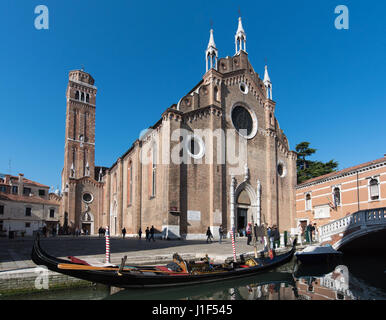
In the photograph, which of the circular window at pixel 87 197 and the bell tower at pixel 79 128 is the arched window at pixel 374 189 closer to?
the circular window at pixel 87 197

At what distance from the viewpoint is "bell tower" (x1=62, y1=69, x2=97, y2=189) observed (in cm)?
4767

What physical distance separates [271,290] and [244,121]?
20.5 m

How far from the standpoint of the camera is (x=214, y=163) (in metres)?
23.8

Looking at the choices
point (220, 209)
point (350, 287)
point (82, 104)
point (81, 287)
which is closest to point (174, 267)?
point (81, 287)

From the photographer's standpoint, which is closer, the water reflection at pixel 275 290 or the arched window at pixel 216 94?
the water reflection at pixel 275 290

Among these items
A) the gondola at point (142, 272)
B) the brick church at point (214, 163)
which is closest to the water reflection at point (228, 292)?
the gondola at point (142, 272)

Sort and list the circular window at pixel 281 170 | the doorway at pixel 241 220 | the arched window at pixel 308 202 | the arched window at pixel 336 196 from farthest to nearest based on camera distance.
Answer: the circular window at pixel 281 170 < the arched window at pixel 308 202 < the doorway at pixel 241 220 < the arched window at pixel 336 196

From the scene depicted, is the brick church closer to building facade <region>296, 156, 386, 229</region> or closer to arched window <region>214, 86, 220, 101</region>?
arched window <region>214, 86, 220, 101</region>

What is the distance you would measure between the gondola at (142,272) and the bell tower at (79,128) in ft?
136

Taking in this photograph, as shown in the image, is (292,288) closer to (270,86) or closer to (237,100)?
(237,100)

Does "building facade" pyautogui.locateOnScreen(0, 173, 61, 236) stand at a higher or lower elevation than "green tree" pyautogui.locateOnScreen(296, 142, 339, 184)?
lower

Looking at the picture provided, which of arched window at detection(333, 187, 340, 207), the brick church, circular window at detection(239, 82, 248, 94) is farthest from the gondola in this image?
circular window at detection(239, 82, 248, 94)

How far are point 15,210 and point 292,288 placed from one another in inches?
1470

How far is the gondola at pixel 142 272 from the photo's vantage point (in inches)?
289
